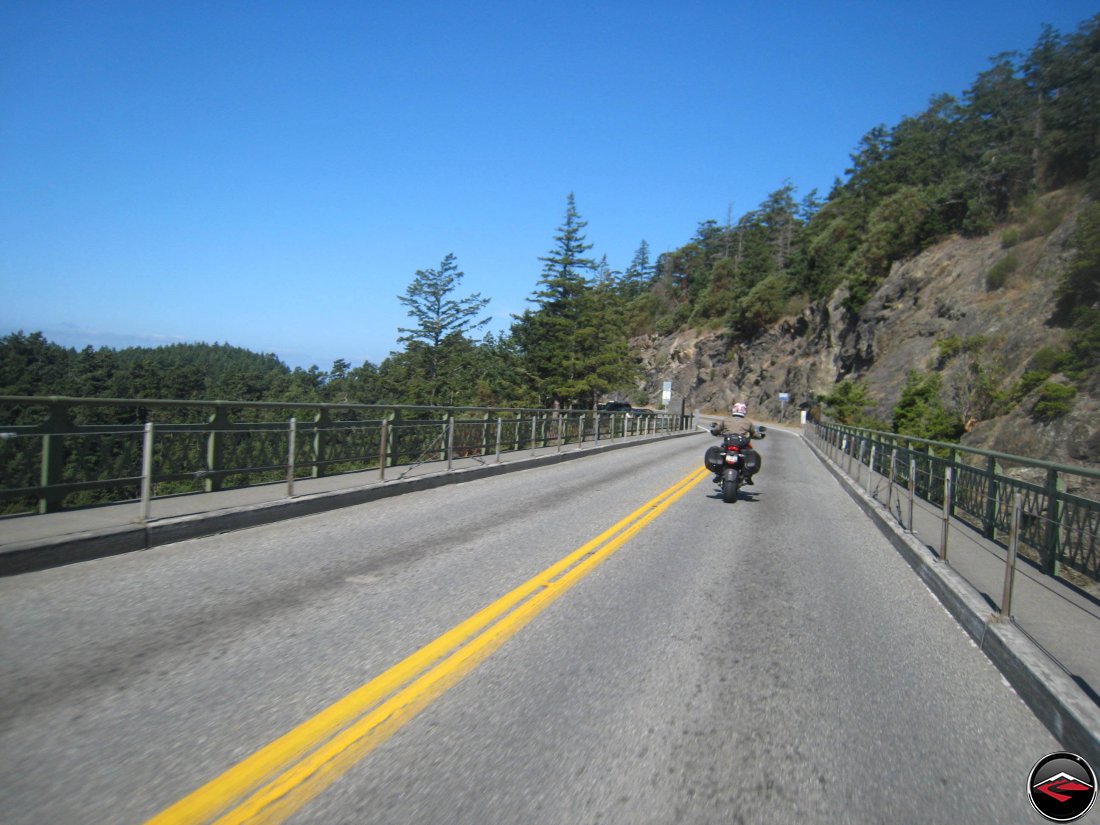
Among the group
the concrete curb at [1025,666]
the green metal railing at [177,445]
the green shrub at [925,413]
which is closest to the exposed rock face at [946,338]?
the green shrub at [925,413]

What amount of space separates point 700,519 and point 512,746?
8.28 meters

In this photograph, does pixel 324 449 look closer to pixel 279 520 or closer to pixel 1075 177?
pixel 279 520

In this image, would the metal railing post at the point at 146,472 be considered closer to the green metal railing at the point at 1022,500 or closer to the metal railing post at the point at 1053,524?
the green metal railing at the point at 1022,500

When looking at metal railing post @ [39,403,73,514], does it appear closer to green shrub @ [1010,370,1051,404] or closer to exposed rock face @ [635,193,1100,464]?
exposed rock face @ [635,193,1100,464]

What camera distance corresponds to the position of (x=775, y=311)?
278 feet

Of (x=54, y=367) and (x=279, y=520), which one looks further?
(x=54, y=367)

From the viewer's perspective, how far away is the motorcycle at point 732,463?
13.3 m

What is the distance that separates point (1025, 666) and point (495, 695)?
10.7 feet

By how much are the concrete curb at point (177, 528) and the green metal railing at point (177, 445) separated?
1.41 ft

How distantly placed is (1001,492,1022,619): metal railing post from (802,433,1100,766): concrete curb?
0.35 feet

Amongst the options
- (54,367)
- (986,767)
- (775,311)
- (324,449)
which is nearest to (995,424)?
(324,449)

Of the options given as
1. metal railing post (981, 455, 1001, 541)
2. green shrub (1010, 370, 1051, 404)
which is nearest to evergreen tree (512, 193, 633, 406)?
green shrub (1010, 370, 1051, 404)

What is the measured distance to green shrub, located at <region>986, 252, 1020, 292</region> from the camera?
41.2m

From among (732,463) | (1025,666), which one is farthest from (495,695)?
(732,463)
